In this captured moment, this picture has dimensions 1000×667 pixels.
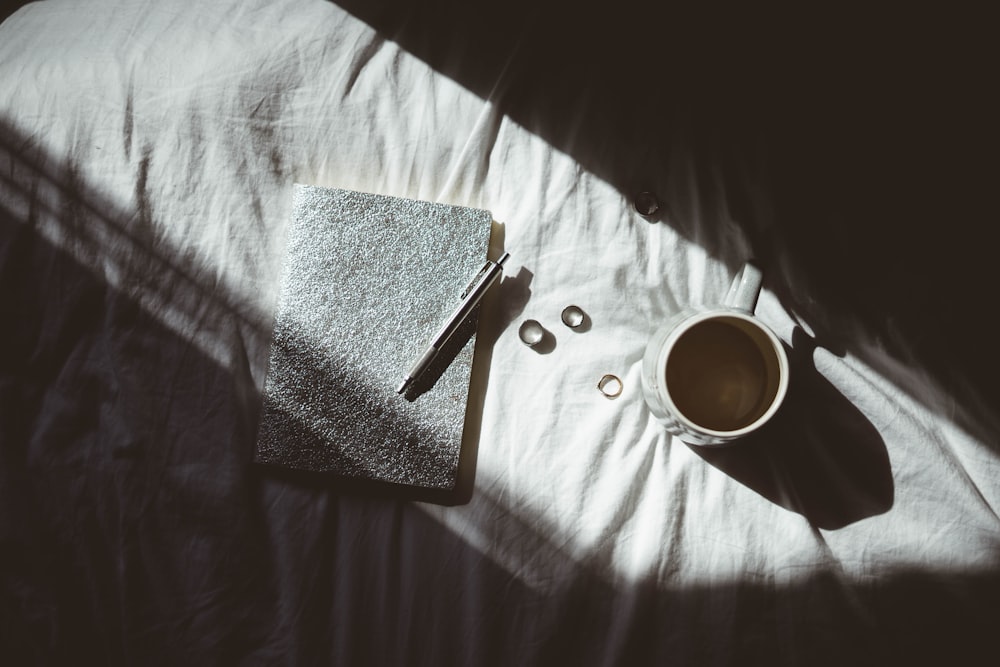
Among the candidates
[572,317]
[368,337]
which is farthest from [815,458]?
[368,337]

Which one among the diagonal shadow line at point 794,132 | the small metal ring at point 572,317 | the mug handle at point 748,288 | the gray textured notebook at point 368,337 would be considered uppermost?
the diagonal shadow line at point 794,132

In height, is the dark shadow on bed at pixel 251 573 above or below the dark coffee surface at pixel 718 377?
below

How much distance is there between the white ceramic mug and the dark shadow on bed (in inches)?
6.0

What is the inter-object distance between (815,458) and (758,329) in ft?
0.54

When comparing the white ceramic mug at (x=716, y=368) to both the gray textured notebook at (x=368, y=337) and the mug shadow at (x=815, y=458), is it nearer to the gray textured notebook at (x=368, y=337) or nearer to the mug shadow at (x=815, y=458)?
the mug shadow at (x=815, y=458)

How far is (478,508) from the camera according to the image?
0.51m

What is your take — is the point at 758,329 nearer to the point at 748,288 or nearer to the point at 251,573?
the point at 748,288

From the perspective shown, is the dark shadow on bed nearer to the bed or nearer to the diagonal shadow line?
the bed

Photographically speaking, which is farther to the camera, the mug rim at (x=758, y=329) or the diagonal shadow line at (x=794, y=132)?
the diagonal shadow line at (x=794, y=132)

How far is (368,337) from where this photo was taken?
0.51 metres

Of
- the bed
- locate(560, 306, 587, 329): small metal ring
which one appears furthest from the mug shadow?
locate(560, 306, 587, 329): small metal ring

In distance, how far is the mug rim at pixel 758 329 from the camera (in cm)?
43

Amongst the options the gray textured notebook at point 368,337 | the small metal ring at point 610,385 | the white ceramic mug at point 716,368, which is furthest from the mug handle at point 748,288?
the gray textured notebook at point 368,337

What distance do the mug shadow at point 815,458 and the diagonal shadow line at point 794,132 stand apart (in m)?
0.05
